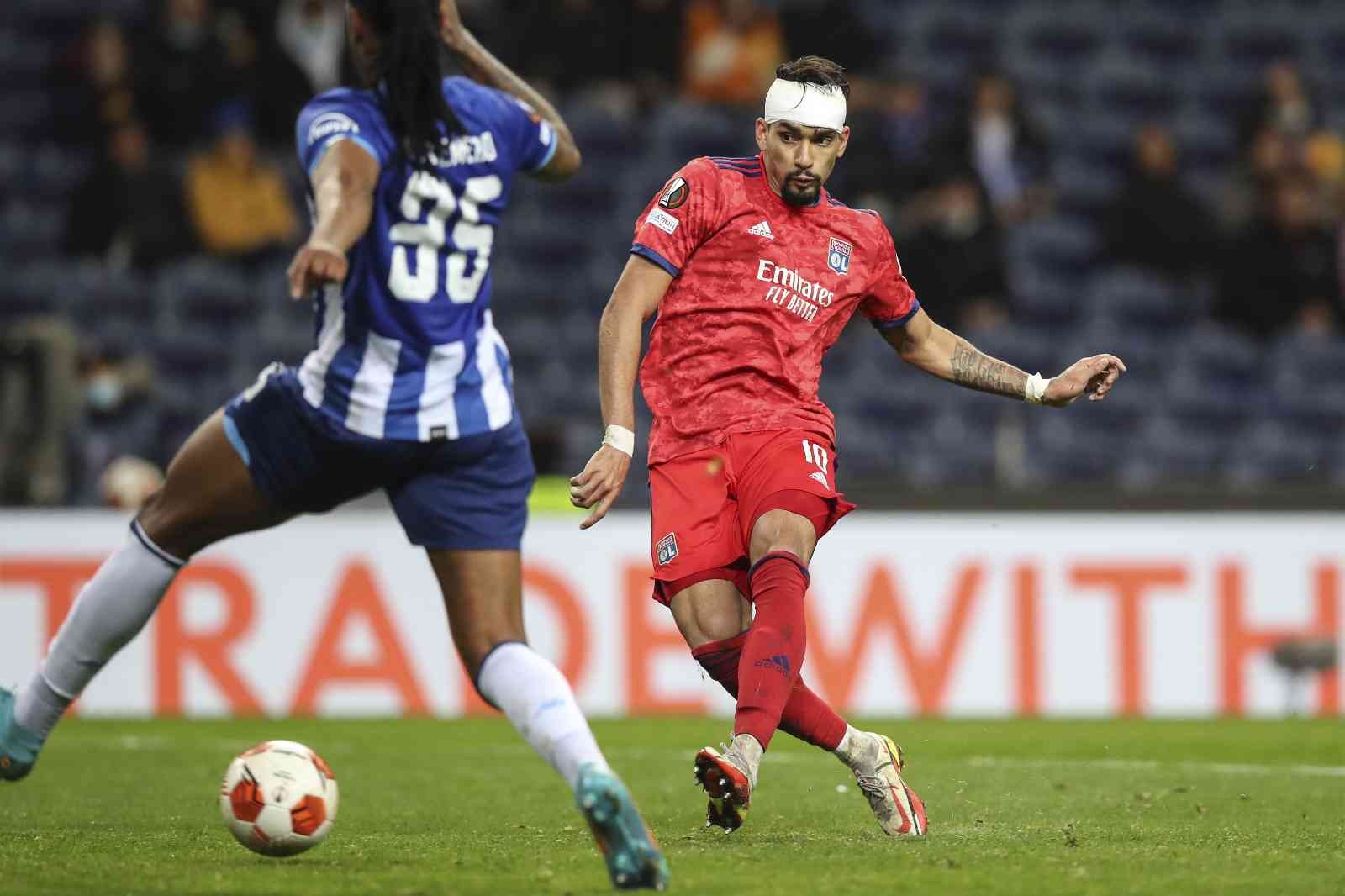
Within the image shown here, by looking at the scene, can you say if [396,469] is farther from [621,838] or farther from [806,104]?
[806,104]

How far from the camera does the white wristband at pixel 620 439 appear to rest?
5172 mm

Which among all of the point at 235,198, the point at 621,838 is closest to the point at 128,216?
the point at 235,198

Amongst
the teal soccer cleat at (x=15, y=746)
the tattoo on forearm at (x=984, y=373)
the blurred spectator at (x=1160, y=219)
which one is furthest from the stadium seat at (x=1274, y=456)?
the teal soccer cleat at (x=15, y=746)

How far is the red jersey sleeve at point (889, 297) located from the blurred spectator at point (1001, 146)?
→ 8351 mm

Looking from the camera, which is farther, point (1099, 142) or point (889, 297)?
point (1099, 142)

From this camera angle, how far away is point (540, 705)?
14.9 ft

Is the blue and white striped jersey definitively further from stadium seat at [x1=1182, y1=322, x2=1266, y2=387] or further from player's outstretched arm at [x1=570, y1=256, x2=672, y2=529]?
stadium seat at [x1=1182, y1=322, x2=1266, y2=387]

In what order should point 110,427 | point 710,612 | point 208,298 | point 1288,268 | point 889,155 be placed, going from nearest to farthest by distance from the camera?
1. point 710,612
2. point 110,427
3. point 208,298
4. point 889,155
5. point 1288,268

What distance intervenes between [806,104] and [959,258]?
8.29 m

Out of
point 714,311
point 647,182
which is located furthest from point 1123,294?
point 714,311

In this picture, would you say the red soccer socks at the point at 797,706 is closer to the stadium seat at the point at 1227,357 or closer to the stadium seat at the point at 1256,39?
the stadium seat at the point at 1227,357

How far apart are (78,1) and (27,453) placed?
526 centimetres

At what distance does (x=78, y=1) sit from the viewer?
51.6ft

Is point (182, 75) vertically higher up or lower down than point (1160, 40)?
higher up
